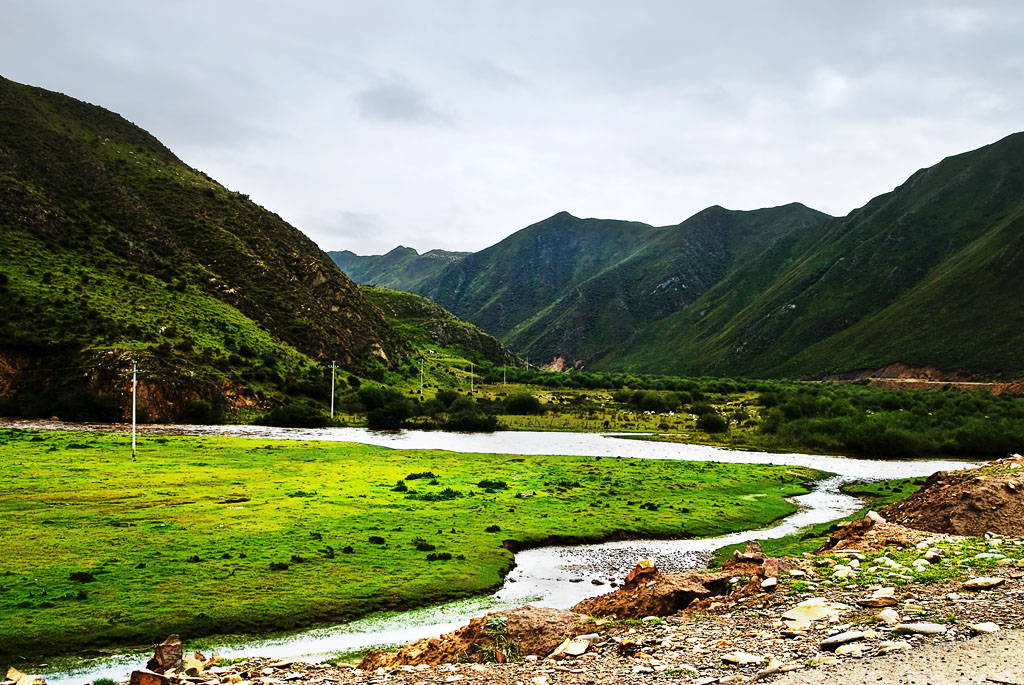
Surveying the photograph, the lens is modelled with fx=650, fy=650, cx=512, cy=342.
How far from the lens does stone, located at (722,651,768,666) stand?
39.7 feet

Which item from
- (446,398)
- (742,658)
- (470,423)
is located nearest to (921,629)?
(742,658)

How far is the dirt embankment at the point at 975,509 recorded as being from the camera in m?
23.7

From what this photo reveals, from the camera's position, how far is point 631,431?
10175cm

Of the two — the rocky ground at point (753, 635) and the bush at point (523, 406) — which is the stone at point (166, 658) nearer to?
the rocky ground at point (753, 635)

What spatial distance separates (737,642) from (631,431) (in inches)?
3537

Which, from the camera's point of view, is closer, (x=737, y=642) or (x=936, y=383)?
(x=737, y=642)

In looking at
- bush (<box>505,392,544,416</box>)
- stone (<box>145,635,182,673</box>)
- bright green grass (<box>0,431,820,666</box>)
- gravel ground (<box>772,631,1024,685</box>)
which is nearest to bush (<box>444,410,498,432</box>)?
bush (<box>505,392,544,416</box>)

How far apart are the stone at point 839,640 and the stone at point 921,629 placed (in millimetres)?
908

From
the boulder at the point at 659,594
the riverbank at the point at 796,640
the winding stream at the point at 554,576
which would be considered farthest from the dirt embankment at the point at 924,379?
the boulder at the point at 659,594

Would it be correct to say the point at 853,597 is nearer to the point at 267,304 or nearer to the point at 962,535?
the point at 962,535

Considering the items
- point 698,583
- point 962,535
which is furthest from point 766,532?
point 698,583

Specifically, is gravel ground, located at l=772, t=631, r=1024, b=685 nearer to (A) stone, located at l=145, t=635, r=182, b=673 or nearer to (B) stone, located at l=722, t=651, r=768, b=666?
(B) stone, located at l=722, t=651, r=768, b=666

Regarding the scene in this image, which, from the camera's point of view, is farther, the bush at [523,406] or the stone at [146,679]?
the bush at [523,406]

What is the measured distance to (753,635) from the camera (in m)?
13.7
